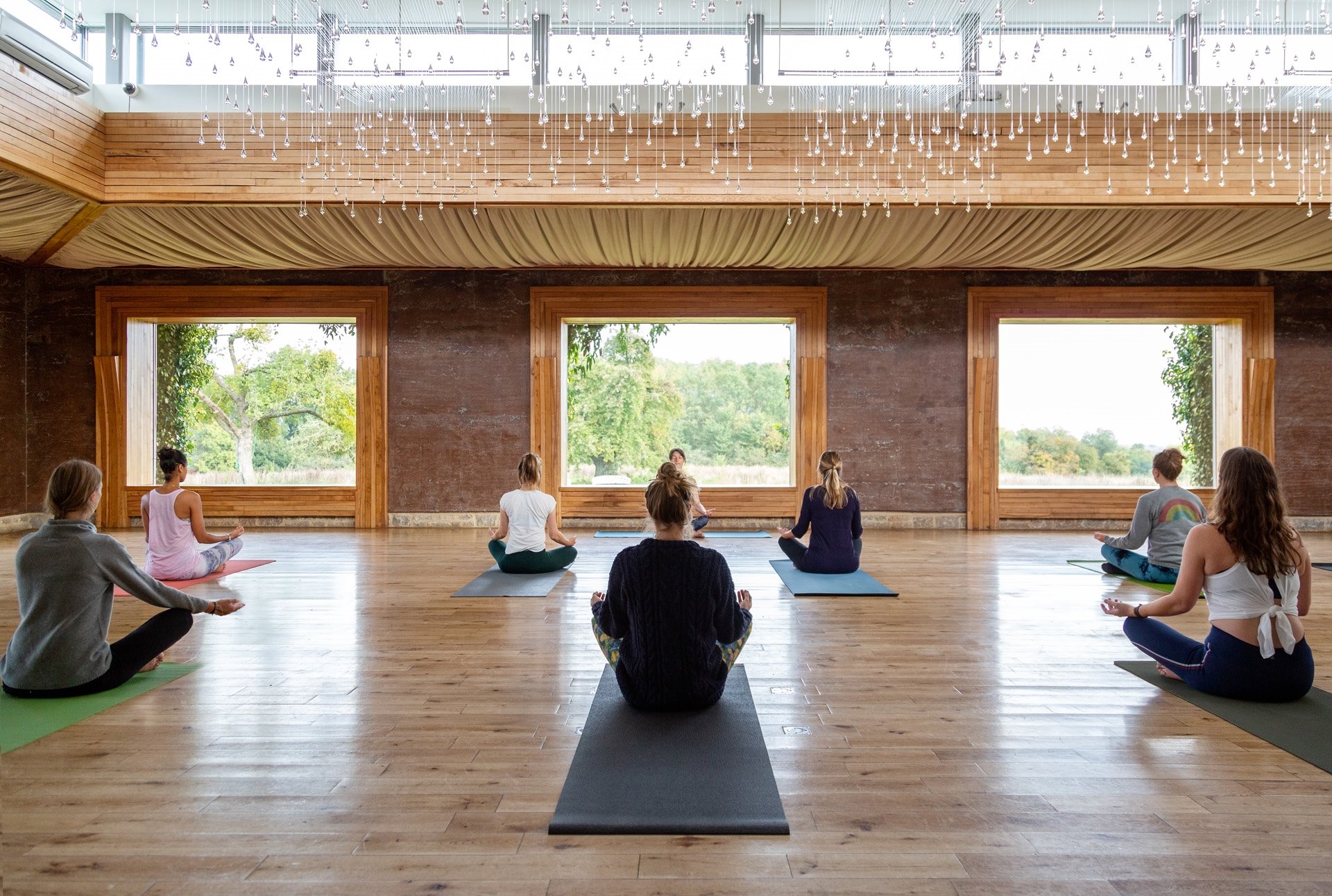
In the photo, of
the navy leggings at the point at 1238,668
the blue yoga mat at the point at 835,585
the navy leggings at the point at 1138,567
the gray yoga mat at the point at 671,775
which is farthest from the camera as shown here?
the navy leggings at the point at 1138,567

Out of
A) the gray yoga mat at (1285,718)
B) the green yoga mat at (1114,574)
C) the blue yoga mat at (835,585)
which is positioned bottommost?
the green yoga mat at (1114,574)

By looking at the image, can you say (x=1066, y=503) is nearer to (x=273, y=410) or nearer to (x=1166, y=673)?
(x=1166, y=673)

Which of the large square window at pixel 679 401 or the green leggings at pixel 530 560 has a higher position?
the large square window at pixel 679 401

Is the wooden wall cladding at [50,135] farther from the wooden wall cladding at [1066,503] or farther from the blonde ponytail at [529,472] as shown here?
the wooden wall cladding at [1066,503]

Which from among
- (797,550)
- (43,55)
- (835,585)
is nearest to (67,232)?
(43,55)

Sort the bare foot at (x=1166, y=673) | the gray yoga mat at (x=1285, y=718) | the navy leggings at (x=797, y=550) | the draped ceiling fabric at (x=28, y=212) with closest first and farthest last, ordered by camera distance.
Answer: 1. the gray yoga mat at (x=1285, y=718)
2. the bare foot at (x=1166, y=673)
3. the navy leggings at (x=797, y=550)
4. the draped ceiling fabric at (x=28, y=212)

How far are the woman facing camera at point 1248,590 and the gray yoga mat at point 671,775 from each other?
1450 millimetres

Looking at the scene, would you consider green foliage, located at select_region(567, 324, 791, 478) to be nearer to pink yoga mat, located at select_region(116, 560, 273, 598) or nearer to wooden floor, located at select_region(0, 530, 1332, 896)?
pink yoga mat, located at select_region(116, 560, 273, 598)

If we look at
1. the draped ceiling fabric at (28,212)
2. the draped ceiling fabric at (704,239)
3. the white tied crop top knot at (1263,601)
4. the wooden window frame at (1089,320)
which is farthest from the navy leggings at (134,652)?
the wooden window frame at (1089,320)

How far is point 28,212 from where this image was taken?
708 cm

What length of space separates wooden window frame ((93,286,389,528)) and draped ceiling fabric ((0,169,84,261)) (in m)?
1.24

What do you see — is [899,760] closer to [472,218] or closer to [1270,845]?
[1270,845]

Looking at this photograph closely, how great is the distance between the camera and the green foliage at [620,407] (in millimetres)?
9727

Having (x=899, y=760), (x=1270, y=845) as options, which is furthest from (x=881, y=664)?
(x=1270, y=845)
